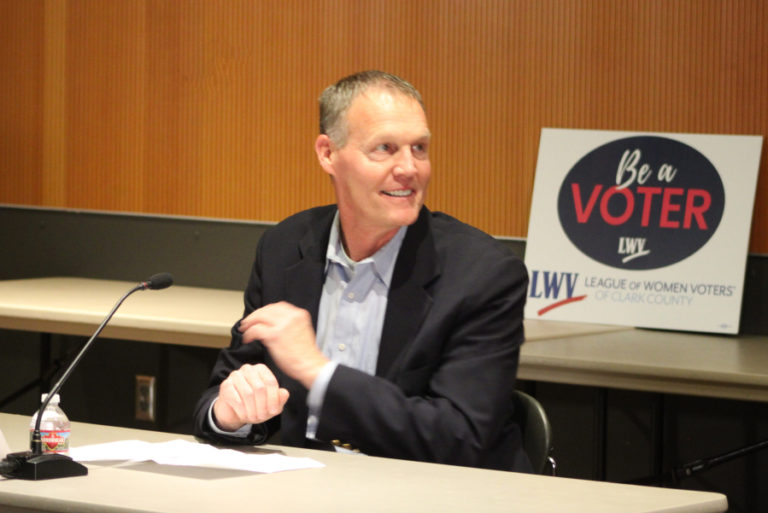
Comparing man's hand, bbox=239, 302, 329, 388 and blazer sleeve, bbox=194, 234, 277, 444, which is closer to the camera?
man's hand, bbox=239, 302, 329, 388

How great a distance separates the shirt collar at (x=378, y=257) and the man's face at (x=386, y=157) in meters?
0.04

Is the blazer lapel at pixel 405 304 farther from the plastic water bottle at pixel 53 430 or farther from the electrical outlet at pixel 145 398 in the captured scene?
the electrical outlet at pixel 145 398

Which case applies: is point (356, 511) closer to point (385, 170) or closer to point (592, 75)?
point (385, 170)

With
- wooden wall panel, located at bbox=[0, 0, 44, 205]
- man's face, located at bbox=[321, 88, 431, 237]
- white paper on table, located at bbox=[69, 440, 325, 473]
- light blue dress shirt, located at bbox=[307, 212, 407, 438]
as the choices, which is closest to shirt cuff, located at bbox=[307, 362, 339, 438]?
white paper on table, located at bbox=[69, 440, 325, 473]

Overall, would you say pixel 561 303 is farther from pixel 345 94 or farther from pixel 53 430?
pixel 53 430

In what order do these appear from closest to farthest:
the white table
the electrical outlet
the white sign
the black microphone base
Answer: the white table
the black microphone base
the white sign
the electrical outlet

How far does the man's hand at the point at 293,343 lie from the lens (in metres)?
2.06

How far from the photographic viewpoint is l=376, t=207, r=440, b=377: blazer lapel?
226 cm

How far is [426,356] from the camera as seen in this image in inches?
87.4

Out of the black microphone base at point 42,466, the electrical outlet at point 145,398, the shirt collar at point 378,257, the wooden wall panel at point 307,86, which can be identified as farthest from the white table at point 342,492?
the electrical outlet at point 145,398

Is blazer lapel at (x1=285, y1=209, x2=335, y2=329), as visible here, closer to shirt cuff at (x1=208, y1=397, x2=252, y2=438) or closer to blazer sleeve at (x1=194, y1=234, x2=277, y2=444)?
blazer sleeve at (x1=194, y1=234, x2=277, y2=444)

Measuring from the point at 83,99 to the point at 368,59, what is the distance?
1334 millimetres

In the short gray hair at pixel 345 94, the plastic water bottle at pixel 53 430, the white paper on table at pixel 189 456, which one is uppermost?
the short gray hair at pixel 345 94

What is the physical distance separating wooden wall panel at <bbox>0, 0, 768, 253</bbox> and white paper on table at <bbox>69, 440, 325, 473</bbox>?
2260 mm
